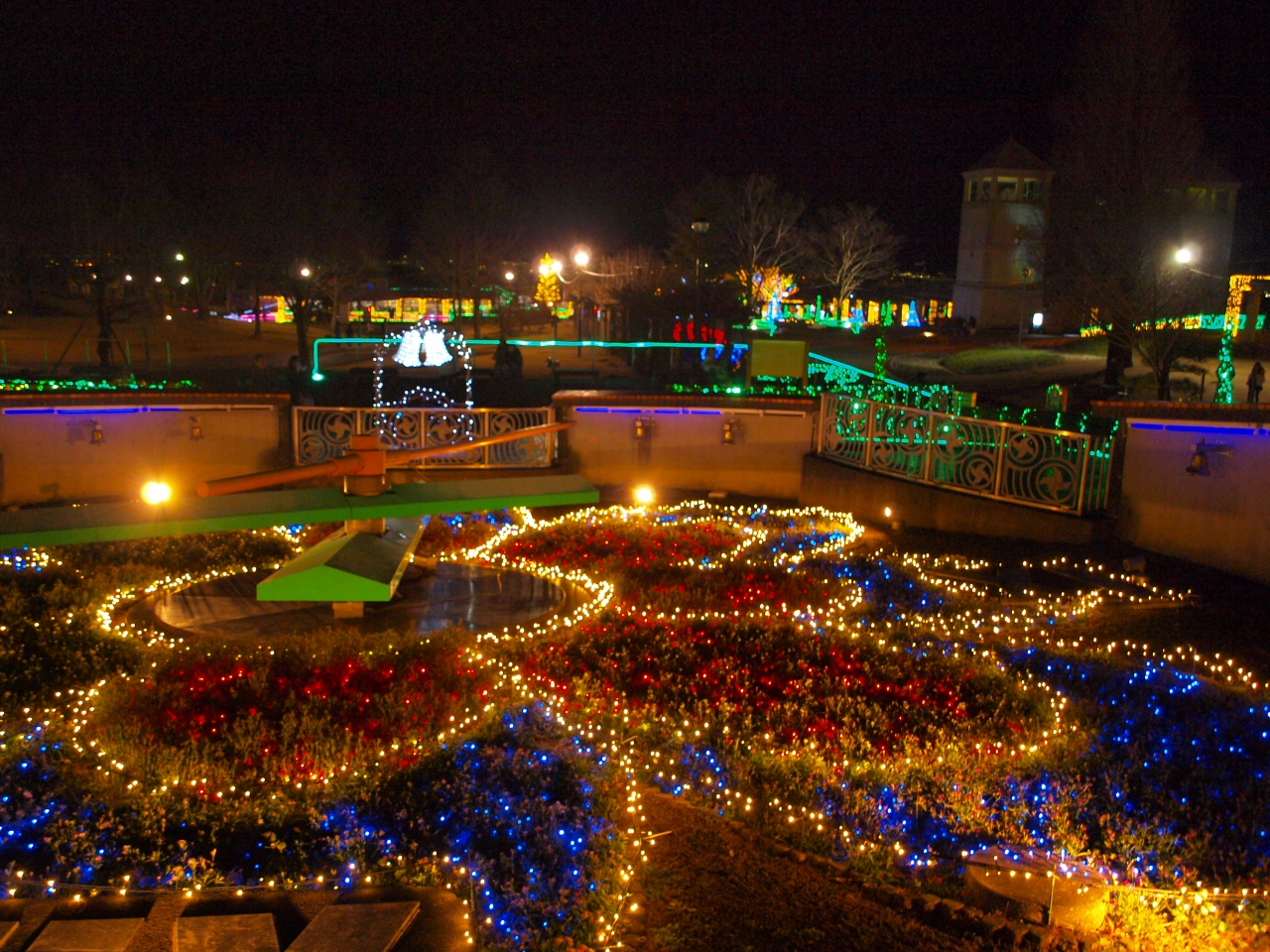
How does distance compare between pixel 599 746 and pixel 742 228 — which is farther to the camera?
pixel 742 228

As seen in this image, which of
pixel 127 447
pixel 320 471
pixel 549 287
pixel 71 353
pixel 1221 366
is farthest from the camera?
pixel 549 287

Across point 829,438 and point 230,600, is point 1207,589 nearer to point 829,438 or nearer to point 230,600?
point 829,438

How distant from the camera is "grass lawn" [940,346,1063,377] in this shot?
32322 millimetres

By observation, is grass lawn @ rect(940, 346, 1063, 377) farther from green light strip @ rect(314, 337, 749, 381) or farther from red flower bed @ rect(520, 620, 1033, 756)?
red flower bed @ rect(520, 620, 1033, 756)

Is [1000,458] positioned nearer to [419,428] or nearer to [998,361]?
[419,428]

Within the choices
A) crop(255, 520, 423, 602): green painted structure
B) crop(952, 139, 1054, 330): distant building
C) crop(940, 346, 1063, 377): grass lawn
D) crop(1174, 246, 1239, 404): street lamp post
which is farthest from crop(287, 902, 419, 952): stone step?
crop(952, 139, 1054, 330): distant building

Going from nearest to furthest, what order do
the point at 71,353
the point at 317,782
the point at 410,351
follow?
the point at 317,782
the point at 410,351
the point at 71,353

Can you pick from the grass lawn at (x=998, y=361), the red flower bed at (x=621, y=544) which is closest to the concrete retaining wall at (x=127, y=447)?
the red flower bed at (x=621, y=544)

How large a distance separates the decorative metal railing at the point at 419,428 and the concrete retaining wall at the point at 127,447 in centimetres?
28

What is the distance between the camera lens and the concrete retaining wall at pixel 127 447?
40.8 feet

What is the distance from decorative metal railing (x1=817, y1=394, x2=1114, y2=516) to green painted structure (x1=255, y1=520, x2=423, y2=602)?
22.8 ft

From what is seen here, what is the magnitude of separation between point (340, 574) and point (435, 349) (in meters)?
21.0

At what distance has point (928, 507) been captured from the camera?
11.8m

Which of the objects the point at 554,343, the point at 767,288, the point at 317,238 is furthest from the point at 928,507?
the point at 767,288
